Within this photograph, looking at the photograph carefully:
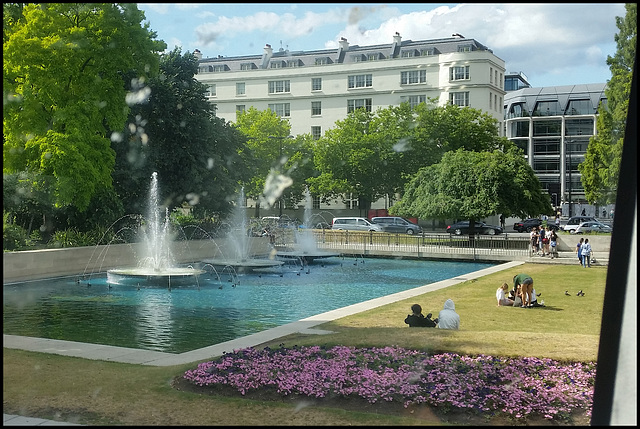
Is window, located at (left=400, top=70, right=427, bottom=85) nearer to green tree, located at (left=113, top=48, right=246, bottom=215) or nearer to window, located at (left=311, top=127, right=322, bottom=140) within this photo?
window, located at (left=311, top=127, right=322, bottom=140)

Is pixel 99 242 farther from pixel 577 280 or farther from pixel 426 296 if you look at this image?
pixel 577 280

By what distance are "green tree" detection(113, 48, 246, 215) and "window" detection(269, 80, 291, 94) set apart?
31.4 metres

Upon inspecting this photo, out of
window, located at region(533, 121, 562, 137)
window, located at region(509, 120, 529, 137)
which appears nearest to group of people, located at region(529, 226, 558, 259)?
window, located at region(533, 121, 562, 137)

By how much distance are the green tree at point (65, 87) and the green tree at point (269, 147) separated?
3375 centimetres

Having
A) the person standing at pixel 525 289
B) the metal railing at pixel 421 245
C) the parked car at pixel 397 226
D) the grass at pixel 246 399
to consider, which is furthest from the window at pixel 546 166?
the grass at pixel 246 399

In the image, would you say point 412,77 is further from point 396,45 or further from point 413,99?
point 396,45

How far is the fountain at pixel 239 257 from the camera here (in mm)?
28244

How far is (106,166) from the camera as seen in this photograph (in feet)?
89.1

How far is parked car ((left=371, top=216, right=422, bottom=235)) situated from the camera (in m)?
51.7

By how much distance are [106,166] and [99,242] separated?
3564 millimetres

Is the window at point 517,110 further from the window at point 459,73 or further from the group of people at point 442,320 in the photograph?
the group of people at point 442,320

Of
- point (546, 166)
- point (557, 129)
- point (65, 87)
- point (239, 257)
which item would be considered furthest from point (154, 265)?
point (557, 129)

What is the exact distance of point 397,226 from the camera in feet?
171

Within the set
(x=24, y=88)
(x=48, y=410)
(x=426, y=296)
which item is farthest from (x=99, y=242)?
(x=48, y=410)
